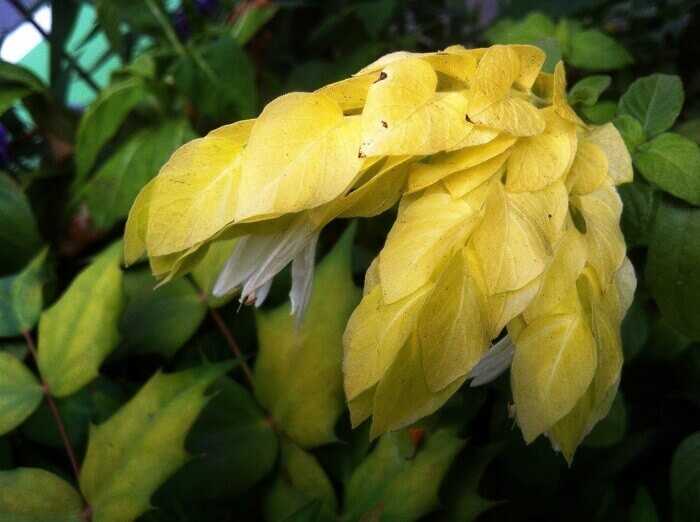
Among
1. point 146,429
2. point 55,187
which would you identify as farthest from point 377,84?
point 55,187

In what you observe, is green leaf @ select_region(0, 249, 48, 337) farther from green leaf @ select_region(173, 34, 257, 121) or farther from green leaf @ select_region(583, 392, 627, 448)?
green leaf @ select_region(583, 392, 627, 448)

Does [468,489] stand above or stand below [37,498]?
below

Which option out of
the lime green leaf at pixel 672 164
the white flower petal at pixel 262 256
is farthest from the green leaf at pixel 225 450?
the lime green leaf at pixel 672 164

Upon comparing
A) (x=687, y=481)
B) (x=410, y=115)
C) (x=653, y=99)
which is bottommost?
(x=687, y=481)

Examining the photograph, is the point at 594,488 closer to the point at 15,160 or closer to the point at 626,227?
the point at 626,227

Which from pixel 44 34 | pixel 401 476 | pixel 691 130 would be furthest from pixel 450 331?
pixel 44 34

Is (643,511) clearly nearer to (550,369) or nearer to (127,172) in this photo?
(550,369)

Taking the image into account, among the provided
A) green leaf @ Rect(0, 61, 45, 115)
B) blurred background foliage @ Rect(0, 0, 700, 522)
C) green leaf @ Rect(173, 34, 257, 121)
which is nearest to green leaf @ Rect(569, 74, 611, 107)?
blurred background foliage @ Rect(0, 0, 700, 522)
